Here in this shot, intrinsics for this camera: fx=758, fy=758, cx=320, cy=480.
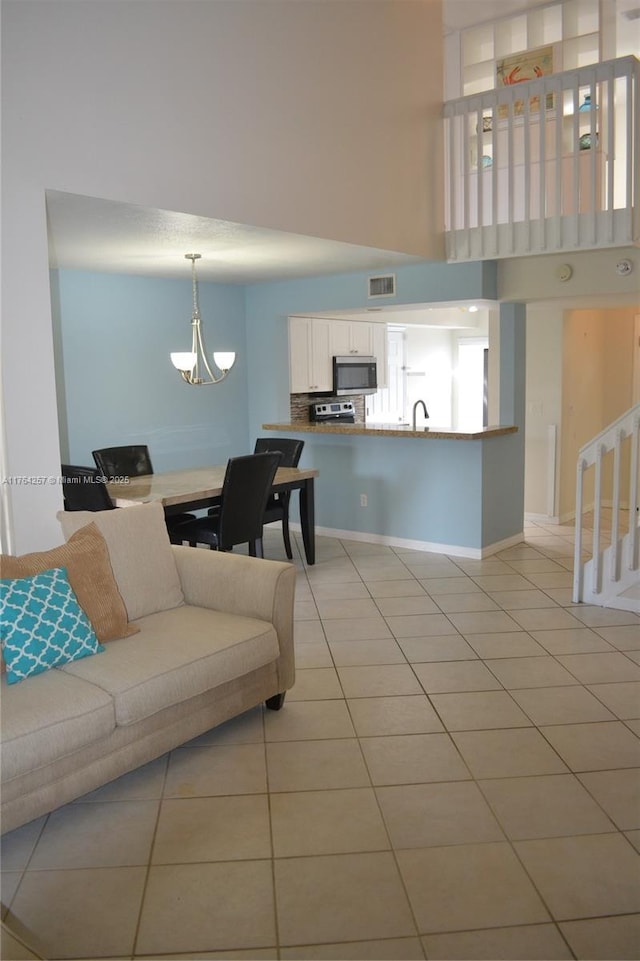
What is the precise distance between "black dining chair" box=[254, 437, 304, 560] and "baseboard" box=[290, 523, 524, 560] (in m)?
0.78

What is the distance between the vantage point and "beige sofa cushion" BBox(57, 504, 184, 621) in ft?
10.5

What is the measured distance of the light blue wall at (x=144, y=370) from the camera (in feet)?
18.6

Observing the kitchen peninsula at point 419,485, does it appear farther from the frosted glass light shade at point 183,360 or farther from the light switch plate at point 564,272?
the frosted glass light shade at point 183,360

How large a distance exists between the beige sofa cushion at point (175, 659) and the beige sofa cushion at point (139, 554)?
0.26 ft

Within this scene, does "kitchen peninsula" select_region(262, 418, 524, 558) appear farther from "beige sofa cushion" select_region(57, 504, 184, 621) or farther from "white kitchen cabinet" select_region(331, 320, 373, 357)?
"beige sofa cushion" select_region(57, 504, 184, 621)

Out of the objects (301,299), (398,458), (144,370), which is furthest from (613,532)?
(144,370)

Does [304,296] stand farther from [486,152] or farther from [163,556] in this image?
[163,556]

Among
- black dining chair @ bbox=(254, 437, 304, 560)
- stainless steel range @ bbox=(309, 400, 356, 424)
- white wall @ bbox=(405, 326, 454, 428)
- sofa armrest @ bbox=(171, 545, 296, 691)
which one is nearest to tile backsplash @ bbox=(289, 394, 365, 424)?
stainless steel range @ bbox=(309, 400, 356, 424)

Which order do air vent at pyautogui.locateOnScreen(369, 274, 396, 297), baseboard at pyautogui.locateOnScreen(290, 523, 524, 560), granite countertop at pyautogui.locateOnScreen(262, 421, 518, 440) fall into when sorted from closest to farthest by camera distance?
granite countertop at pyautogui.locateOnScreen(262, 421, 518, 440) → baseboard at pyautogui.locateOnScreen(290, 523, 524, 560) → air vent at pyautogui.locateOnScreen(369, 274, 396, 297)

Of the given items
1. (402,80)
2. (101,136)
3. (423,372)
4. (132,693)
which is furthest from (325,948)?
(423,372)

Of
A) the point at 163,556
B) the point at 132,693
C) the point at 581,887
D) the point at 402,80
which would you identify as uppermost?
the point at 402,80

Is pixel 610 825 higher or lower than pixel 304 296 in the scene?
lower

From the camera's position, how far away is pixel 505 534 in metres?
6.19

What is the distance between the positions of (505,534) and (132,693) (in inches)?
166
